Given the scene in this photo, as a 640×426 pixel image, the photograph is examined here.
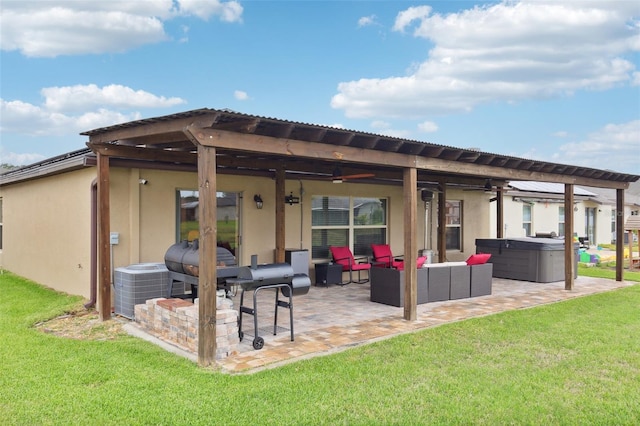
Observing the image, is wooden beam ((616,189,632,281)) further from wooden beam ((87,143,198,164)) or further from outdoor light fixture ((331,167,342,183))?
wooden beam ((87,143,198,164))

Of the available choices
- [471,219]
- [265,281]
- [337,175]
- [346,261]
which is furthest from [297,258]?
[471,219]

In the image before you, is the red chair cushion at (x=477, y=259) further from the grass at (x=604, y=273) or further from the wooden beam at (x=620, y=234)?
the grass at (x=604, y=273)

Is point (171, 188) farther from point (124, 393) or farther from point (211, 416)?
point (211, 416)

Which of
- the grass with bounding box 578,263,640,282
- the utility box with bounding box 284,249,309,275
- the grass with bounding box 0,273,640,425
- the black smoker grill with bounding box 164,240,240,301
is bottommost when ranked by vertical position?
the grass with bounding box 578,263,640,282

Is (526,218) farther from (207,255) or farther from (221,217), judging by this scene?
(207,255)

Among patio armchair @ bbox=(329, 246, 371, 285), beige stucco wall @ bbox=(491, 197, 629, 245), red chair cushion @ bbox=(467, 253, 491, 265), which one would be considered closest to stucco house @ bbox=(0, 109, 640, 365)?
patio armchair @ bbox=(329, 246, 371, 285)

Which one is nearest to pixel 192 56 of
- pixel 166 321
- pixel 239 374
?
pixel 166 321

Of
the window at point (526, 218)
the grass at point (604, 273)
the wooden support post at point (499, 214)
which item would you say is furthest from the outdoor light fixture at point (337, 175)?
the window at point (526, 218)

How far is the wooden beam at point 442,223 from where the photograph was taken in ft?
39.2

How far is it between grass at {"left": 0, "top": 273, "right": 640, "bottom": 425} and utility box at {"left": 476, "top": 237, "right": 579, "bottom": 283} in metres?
4.55

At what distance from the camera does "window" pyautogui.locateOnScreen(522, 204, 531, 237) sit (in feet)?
57.6

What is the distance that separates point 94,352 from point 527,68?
14.1 metres

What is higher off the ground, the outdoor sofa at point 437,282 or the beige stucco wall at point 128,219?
the beige stucco wall at point 128,219

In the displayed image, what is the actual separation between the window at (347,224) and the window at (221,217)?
182 centimetres
